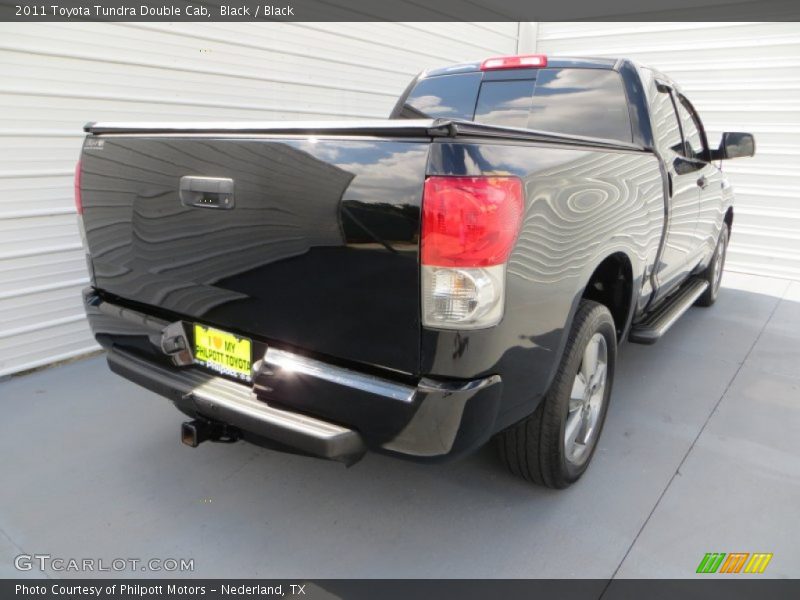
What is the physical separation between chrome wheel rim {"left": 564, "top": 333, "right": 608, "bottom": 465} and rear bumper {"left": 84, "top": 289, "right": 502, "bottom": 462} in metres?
0.80

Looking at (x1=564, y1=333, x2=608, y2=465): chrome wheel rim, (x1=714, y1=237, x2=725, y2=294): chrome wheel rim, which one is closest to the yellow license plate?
(x1=564, y1=333, x2=608, y2=465): chrome wheel rim

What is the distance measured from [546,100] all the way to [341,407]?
7.56 feet

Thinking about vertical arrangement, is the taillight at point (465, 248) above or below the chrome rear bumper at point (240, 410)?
above

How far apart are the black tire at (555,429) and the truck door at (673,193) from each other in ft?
3.67

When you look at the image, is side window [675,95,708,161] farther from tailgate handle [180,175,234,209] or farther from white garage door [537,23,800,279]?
tailgate handle [180,175,234,209]

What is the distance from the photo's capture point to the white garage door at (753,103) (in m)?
6.57

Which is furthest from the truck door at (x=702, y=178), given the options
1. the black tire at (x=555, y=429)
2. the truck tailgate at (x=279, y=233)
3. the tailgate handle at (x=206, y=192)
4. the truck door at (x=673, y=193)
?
the tailgate handle at (x=206, y=192)

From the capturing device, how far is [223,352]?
206 cm

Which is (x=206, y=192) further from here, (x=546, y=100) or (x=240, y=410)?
(x=546, y=100)

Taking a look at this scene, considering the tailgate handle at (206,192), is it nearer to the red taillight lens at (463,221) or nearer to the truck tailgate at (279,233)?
the truck tailgate at (279,233)

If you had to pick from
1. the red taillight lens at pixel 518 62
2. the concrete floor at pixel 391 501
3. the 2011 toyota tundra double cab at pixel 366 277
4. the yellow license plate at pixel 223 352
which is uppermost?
the red taillight lens at pixel 518 62

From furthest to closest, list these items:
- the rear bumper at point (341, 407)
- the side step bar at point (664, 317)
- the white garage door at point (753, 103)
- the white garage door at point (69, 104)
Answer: the white garage door at point (753, 103)
the white garage door at point (69, 104)
the side step bar at point (664, 317)
the rear bumper at point (341, 407)

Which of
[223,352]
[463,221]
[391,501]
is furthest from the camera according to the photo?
[391,501]

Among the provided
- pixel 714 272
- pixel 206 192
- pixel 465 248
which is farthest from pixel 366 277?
pixel 714 272
